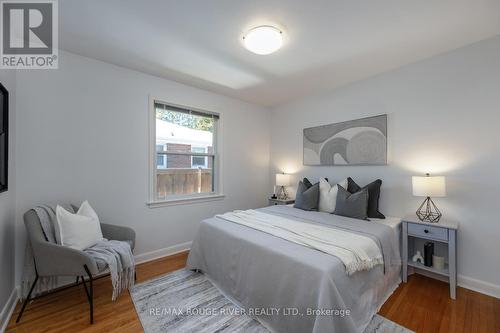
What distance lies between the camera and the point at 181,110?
325 cm

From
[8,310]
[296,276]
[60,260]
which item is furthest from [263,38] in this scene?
[8,310]

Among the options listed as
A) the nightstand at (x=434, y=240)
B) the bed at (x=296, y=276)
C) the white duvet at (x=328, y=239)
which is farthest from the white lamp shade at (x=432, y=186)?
the white duvet at (x=328, y=239)

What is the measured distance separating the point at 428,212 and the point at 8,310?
418cm

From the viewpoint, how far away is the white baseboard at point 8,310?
1.63 m

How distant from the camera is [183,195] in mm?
3299

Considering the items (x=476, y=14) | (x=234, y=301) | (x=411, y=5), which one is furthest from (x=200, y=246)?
(x=476, y=14)

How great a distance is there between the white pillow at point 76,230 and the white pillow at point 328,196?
270cm

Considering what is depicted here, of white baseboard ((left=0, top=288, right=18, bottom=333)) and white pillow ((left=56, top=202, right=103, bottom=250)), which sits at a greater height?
white pillow ((left=56, top=202, right=103, bottom=250))

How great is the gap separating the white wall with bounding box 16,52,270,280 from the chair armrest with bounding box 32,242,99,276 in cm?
60

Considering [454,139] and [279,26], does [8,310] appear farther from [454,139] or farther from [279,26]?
[454,139]

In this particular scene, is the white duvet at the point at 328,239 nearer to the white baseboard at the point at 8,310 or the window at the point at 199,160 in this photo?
the window at the point at 199,160

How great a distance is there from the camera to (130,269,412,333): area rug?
1.67 metres

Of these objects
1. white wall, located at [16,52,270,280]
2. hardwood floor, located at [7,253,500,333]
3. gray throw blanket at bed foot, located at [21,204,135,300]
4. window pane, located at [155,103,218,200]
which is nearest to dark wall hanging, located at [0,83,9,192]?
white wall, located at [16,52,270,280]

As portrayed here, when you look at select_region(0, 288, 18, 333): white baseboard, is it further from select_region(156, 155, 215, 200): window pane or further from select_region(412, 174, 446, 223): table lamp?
select_region(412, 174, 446, 223): table lamp
